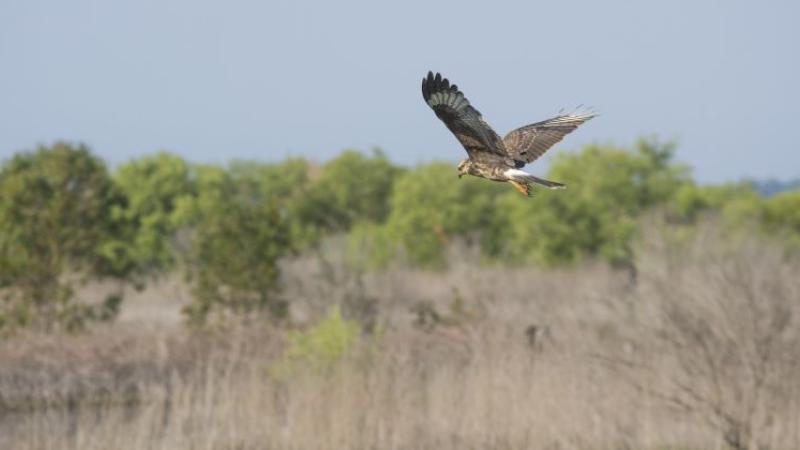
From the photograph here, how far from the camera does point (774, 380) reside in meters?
10.8

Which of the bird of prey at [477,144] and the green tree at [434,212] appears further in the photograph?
the green tree at [434,212]

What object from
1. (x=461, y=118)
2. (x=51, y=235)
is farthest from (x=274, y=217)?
(x=461, y=118)

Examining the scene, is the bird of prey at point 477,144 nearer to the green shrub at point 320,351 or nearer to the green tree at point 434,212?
the green shrub at point 320,351

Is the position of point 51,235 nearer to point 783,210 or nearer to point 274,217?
point 274,217

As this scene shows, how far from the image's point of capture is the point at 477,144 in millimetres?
5414

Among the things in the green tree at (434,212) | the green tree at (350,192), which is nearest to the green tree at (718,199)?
the green tree at (434,212)

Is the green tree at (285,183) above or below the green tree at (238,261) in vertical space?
above

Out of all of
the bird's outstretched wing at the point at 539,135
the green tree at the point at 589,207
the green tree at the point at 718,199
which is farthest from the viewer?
the green tree at the point at 718,199

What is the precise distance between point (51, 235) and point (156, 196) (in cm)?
1371

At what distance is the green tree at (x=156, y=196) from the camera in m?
27.2

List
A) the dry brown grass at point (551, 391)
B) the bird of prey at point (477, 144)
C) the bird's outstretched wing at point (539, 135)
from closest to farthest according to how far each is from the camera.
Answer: the bird of prey at point (477, 144) < the bird's outstretched wing at point (539, 135) < the dry brown grass at point (551, 391)

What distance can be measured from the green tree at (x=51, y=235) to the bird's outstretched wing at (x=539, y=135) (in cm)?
1097

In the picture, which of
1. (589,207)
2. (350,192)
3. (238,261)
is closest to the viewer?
(238,261)

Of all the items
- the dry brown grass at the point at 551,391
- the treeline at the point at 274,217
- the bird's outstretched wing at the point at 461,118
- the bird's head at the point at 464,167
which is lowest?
the dry brown grass at the point at 551,391
